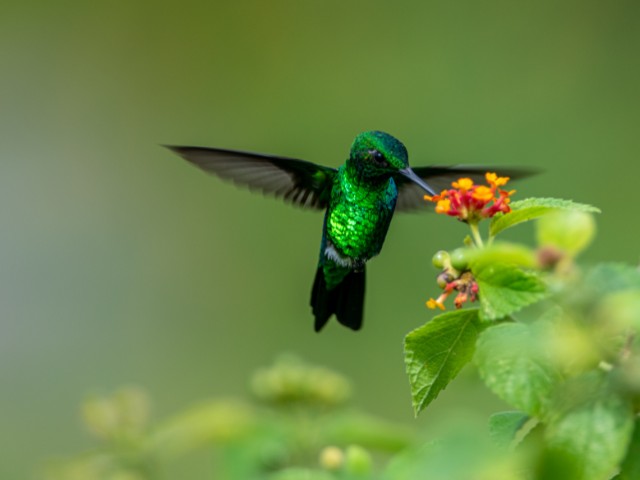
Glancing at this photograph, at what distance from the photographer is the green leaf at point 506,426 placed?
1.00 m

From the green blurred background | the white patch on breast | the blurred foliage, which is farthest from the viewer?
the green blurred background

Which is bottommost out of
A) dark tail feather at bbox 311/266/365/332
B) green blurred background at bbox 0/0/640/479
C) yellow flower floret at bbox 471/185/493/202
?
yellow flower floret at bbox 471/185/493/202

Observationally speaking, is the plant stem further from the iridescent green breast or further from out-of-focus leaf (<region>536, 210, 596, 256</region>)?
the iridescent green breast

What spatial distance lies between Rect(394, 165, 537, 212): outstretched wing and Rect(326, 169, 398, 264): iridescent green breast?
0.51 ft

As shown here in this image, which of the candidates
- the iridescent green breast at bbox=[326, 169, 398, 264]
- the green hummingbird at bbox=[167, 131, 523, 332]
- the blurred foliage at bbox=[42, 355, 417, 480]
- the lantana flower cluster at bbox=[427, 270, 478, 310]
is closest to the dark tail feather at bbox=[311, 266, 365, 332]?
the green hummingbird at bbox=[167, 131, 523, 332]

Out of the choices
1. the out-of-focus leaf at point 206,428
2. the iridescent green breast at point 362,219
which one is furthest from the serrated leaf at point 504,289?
the iridescent green breast at point 362,219

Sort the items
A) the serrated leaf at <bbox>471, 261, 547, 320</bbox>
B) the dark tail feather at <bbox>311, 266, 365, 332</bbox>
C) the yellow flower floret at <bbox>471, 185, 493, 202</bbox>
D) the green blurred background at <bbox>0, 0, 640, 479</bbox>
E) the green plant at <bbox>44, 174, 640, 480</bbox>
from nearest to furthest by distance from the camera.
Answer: the green plant at <bbox>44, 174, 640, 480</bbox>, the serrated leaf at <bbox>471, 261, 547, 320</bbox>, the yellow flower floret at <bbox>471, 185, 493, 202</bbox>, the dark tail feather at <bbox>311, 266, 365, 332</bbox>, the green blurred background at <bbox>0, 0, 640, 479</bbox>

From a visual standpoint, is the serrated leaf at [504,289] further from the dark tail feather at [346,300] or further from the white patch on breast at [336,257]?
the dark tail feather at [346,300]

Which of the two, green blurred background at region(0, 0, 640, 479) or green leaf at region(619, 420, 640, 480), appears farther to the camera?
green blurred background at region(0, 0, 640, 479)

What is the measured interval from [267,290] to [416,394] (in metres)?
4.40

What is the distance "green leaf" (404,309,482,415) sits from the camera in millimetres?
1073

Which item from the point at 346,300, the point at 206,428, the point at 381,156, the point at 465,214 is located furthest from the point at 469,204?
the point at 346,300

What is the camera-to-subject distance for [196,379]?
5297mm

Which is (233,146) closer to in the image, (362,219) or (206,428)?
(362,219)
